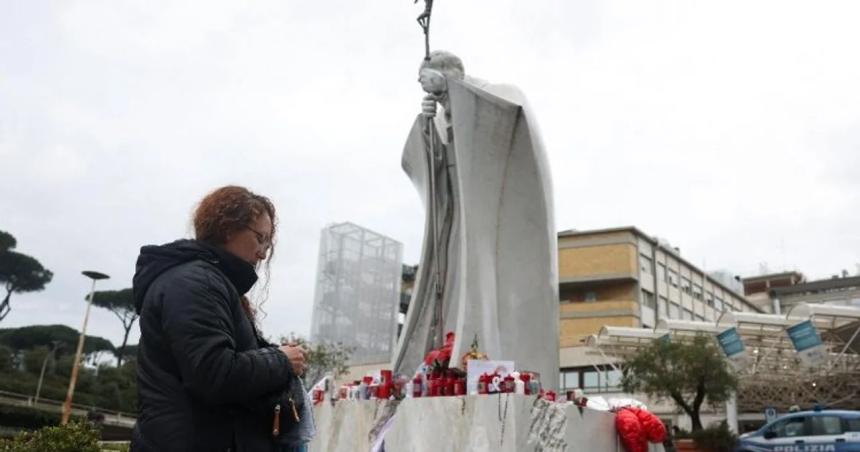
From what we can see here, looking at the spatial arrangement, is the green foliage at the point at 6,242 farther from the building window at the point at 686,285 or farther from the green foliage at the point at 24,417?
the building window at the point at 686,285

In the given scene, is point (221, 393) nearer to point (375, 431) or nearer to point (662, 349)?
point (375, 431)

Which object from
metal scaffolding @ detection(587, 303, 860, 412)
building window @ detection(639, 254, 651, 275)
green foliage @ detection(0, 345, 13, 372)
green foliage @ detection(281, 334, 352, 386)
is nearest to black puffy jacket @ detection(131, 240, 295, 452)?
metal scaffolding @ detection(587, 303, 860, 412)

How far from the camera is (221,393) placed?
2107 mm

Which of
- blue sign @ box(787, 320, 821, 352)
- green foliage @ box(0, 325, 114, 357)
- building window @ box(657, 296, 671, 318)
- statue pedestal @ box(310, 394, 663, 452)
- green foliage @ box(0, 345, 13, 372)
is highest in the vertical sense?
building window @ box(657, 296, 671, 318)

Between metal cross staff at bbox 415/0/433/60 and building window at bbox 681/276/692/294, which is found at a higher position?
building window at bbox 681/276/692/294

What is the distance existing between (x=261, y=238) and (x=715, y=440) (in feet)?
57.3

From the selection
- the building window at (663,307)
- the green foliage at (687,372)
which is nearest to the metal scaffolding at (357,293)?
the building window at (663,307)

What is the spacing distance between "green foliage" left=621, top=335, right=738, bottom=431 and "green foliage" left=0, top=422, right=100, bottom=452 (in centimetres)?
1854

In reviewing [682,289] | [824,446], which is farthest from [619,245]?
[824,446]

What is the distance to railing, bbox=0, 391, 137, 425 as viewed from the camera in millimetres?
34688

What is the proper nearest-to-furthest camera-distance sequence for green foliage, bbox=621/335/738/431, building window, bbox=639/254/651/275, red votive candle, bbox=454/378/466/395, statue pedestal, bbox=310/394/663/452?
statue pedestal, bbox=310/394/663/452
red votive candle, bbox=454/378/466/395
green foliage, bbox=621/335/738/431
building window, bbox=639/254/651/275

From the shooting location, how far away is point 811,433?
512 inches

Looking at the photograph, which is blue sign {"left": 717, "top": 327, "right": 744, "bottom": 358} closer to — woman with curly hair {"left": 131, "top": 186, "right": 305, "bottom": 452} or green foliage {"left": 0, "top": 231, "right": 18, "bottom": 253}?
woman with curly hair {"left": 131, "top": 186, "right": 305, "bottom": 452}

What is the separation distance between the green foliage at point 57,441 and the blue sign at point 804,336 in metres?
23.3
